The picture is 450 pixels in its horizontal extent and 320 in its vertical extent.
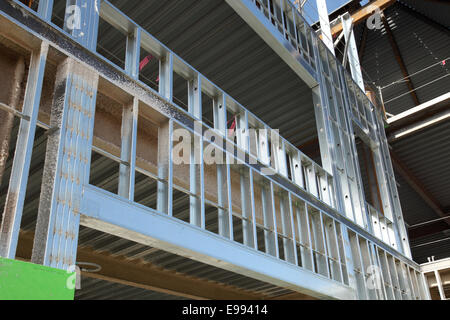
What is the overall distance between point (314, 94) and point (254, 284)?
7323mm

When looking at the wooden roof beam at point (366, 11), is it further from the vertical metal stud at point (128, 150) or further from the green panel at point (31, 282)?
the green panel at point (31, 282)

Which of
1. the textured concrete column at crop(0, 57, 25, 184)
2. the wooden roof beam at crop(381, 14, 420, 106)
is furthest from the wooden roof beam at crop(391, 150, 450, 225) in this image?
the textured concrete column at crop(0, 57, 25, 184)

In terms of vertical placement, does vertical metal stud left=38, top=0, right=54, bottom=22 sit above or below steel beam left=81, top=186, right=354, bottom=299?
above

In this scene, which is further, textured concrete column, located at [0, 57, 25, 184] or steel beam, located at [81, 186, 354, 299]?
steel beam, located at [81, 186, 354, 299]

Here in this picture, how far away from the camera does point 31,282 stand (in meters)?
5.59

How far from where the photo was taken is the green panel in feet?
17.6

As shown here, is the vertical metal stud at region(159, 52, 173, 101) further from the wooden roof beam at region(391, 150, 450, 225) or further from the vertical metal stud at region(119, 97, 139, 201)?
the wooden roof beam at region(391, 150, 450, 225)

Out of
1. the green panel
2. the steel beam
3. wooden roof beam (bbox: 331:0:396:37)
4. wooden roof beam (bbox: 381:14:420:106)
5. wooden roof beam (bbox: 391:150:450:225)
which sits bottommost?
the green panel

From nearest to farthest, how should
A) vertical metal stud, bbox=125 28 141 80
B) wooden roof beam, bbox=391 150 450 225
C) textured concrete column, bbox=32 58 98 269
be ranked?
textured concrete column, bbox=32 58 98 269
vertical metal stud, bbox=125 28 141 80
wooden roof beam, bbox=391 150 450 225

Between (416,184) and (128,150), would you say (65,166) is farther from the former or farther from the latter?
(416,184)

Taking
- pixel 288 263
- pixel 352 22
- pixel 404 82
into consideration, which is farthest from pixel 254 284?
pixel 404 82

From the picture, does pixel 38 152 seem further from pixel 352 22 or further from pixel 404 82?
pixel 404 82

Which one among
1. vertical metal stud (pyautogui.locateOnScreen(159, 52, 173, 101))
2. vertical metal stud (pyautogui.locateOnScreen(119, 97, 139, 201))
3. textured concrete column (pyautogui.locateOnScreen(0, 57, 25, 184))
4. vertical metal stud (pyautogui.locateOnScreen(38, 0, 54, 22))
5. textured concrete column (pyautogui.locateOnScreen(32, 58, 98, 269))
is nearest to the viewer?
textured concrete column (pyautogui.locateOnScreen(32, 58, 98, 269))

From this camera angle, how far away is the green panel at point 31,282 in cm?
537
